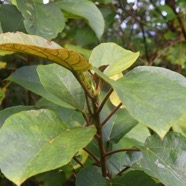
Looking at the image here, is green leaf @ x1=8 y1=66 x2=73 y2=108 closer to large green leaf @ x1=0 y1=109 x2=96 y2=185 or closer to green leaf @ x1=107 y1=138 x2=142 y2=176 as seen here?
green leaf @ x1=107 y1=138 x2=142 y2=176

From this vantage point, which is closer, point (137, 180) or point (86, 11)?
point (137, 180)

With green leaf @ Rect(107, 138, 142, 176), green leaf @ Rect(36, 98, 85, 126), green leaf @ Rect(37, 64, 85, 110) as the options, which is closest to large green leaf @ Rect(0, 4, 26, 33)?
green leaf @ Rect(36, 98, 85, 126)

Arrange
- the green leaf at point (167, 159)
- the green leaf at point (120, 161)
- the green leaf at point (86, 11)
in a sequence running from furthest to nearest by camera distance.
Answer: the green leaf at point (86, 11), the green leaf at point (120, 161), the green leaf at point (167, 159)

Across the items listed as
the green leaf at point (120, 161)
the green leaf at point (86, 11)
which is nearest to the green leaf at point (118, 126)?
the green leaf at point (120, 161)

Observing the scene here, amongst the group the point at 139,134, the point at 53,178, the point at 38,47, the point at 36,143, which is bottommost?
the point at 53,178

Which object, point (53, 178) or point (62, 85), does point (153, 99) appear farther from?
point (53, 178)

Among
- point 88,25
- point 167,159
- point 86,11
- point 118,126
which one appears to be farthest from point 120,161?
point 88,25

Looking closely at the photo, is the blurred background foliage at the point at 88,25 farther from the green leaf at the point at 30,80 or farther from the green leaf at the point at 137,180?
the green leaf at the point at 137,180
